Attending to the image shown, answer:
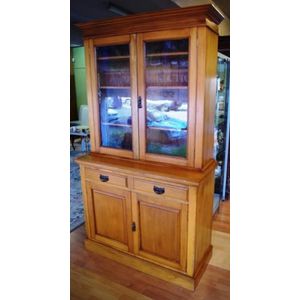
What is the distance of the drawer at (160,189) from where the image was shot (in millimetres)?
1835

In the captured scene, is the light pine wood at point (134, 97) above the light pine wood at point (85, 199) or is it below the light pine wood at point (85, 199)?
above

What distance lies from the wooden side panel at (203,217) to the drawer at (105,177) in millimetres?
602

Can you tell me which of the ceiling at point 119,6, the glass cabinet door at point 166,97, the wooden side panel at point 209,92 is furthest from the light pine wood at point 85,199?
the ceiling at point 119,6

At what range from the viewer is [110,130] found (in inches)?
93.0

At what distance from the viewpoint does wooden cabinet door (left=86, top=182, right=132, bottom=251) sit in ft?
7.05

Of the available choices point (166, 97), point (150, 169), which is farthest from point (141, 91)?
point (150, 169)

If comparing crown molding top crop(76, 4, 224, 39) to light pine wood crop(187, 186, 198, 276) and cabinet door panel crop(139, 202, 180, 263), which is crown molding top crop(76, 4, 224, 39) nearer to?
light pine wood crop(187, 186, 198, 276)

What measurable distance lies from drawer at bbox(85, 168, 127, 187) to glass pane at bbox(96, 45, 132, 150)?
0.84ft

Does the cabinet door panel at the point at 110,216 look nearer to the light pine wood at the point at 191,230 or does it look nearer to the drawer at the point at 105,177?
the drawer at the point at 105,177

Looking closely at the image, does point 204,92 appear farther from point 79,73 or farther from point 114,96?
point 79,73
